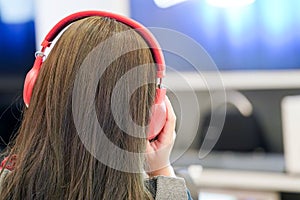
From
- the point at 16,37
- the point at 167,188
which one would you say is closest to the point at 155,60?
the point at 167,188

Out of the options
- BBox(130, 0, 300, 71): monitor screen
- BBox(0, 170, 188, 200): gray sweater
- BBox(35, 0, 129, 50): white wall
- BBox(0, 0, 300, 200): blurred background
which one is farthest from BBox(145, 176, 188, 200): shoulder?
BBox(35, 0, 129, 50): white wall

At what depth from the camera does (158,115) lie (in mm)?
742

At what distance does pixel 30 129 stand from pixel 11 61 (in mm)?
1773

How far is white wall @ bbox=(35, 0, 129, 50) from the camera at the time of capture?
7.58 ft

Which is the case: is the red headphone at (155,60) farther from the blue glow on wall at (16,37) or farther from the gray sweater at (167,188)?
the blue glow on wall at (16,37)

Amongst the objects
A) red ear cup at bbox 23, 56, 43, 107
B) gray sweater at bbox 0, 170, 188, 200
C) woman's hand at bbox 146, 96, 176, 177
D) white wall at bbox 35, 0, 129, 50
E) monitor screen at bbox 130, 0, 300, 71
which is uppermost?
white wall at bbox 35, 0, 129, 50

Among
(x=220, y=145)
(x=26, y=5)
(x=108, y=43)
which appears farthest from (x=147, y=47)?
(x=26, y=5)

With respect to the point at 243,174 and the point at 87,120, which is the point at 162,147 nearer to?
the point at 87,120

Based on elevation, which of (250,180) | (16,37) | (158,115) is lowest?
(250,180)

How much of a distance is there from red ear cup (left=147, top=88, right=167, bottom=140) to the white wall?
163 centimetres

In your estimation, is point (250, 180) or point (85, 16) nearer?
point (85, 16)

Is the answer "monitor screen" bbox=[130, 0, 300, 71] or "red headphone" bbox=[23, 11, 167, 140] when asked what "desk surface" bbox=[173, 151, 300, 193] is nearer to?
"monitor screen" bbox=[130, 0, 300, 71]

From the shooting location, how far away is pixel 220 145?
214cm

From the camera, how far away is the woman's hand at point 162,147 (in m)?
0.79
